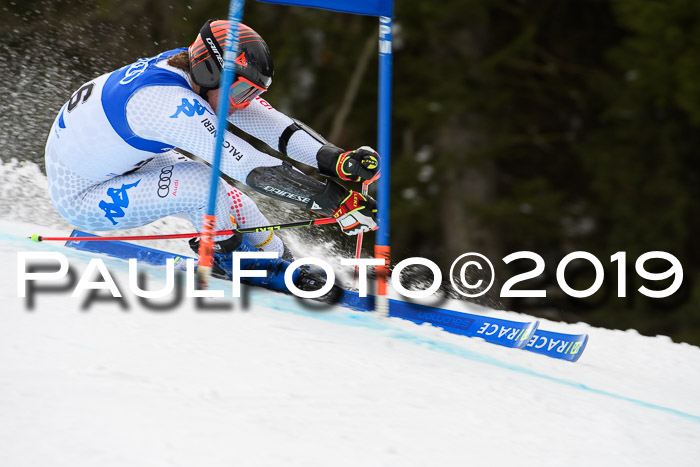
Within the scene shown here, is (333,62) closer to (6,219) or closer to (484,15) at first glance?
(484,15)

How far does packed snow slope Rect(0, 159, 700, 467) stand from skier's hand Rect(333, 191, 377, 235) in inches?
17.6

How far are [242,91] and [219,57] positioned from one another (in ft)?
0.63

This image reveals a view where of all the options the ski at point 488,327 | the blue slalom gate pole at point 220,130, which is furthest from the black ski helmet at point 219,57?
the ski at point 488,327

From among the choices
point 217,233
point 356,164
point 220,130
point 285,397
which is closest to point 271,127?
point 217,233

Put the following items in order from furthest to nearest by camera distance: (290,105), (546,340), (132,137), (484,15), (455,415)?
(290,105) → (484,15) → (546,340) → (132,137) → (455,415)

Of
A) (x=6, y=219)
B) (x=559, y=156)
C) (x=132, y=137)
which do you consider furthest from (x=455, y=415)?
(x=559, y=156)

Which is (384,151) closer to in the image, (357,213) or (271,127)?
(357,213)

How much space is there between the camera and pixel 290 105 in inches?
453

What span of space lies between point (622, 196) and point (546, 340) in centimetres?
760

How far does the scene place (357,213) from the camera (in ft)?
12.1

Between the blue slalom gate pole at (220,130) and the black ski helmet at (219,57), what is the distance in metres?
0.13

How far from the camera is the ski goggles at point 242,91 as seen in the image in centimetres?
374

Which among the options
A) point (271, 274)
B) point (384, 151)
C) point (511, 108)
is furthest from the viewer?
point (511, 108)

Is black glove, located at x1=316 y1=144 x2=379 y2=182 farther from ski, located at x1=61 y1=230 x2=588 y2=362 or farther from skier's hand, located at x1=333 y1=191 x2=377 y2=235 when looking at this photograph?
ski, located at x1=61 y1=230 x2=588 y2=362
